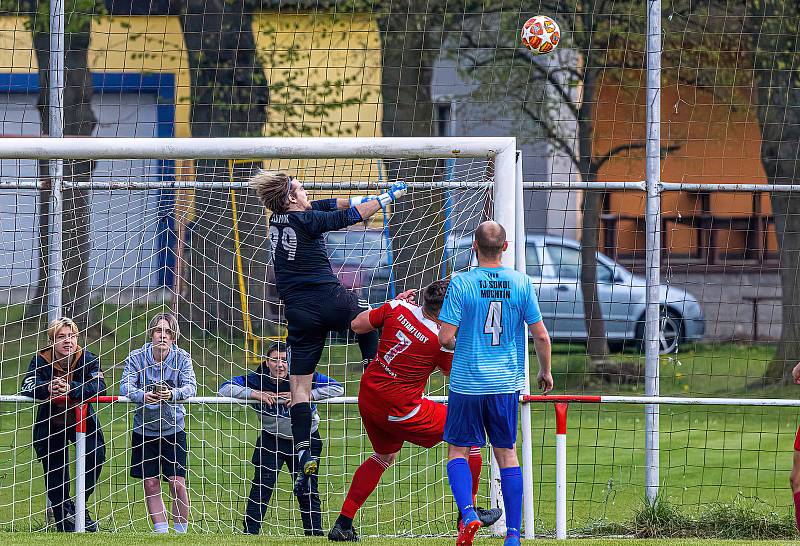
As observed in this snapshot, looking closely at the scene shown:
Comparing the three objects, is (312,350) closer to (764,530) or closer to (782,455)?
(764,530)

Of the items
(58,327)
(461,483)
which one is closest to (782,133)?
(461,483)

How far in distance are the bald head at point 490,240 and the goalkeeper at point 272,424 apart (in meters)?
1.93

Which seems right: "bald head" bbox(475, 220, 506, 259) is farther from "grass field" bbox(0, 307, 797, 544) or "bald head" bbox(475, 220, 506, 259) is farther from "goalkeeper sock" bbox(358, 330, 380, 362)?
"grass field" bbox(0, 307, 797, 544)

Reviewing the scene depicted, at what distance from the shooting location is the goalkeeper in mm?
7637

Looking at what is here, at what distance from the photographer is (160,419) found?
25.9 feet

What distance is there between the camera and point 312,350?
7.13 metres

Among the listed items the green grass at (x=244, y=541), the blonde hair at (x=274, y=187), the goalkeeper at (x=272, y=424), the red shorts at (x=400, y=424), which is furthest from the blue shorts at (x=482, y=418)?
the blonde hair at (x=274, y=187)

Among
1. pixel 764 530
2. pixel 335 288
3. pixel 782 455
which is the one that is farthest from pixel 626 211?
pixel 335 288

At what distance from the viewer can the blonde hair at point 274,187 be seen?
702cm

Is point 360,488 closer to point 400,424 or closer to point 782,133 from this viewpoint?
point 400,424

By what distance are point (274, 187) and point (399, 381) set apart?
145cm

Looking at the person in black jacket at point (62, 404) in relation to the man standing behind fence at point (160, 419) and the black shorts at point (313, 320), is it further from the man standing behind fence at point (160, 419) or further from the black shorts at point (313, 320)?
the black shorts at point (313, 320)

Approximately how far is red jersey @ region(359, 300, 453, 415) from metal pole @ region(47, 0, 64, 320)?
2700 mm

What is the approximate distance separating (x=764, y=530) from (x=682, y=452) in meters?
3.74
